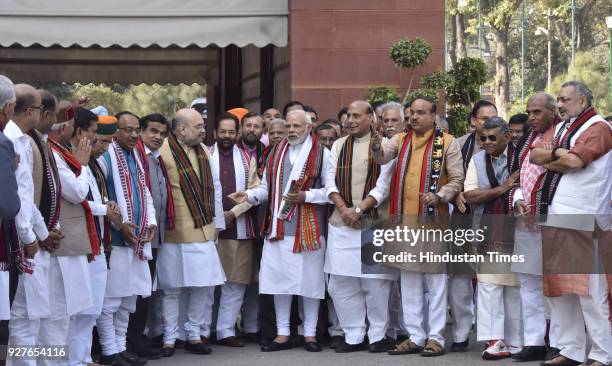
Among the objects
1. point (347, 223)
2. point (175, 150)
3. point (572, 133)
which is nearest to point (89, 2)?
point (175, 150)

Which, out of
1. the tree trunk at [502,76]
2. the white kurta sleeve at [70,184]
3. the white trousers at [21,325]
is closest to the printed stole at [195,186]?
the white kurta sleeve at [70,184]

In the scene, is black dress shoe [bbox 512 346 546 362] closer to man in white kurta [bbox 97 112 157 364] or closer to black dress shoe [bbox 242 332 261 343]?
black dress shoe [bbox 242 332 261 343]

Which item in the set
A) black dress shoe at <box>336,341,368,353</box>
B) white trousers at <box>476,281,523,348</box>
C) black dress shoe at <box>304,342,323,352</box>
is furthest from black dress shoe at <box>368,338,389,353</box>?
white trousers at <box>476,281,523,348</box>

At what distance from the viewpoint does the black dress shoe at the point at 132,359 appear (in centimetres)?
916

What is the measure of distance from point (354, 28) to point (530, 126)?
4844mm

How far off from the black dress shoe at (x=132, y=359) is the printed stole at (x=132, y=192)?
29.9 inches

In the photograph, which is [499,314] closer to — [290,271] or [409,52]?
[290,271]

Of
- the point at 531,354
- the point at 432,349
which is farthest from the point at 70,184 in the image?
the point at 531,354

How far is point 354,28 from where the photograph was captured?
1412 cm

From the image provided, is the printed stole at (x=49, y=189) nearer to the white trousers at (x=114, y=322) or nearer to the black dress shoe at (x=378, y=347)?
the white trousers at (x=114, y=322)

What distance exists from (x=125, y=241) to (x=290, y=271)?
168 centimetres

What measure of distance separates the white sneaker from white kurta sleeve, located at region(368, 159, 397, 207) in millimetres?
1502

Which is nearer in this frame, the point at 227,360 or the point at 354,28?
the point at 227,360

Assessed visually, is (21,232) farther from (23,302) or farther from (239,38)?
(239,38)
